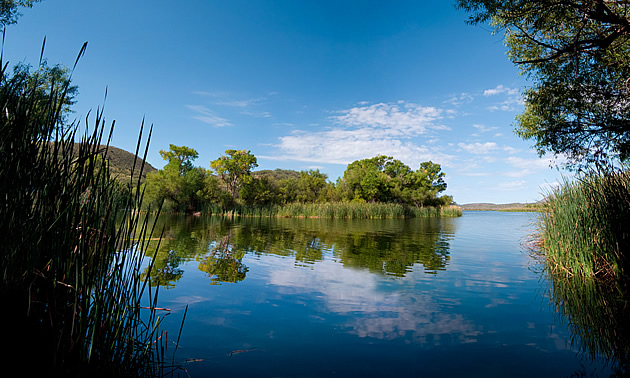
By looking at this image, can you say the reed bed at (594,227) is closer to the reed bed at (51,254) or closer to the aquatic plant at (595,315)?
the aquatic plant at (595,315)

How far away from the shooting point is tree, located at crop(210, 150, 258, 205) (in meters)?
35.4

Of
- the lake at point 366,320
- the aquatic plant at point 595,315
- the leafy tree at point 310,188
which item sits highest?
the leafy tree at point 310,188

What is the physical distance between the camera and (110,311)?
6.45 feet

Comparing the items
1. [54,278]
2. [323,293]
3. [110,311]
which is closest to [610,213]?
[323,293]

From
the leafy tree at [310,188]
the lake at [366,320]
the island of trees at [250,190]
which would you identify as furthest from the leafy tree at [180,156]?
the lake at [366,320]

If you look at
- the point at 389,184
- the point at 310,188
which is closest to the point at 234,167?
the point at 310,188

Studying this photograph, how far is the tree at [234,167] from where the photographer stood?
35.4m

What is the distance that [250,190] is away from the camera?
3750cm

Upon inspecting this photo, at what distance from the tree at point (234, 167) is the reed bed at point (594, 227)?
32156 mm

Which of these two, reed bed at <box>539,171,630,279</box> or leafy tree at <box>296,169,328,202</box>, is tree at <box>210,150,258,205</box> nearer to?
leafy tree at <box>296,169,328,202</box>

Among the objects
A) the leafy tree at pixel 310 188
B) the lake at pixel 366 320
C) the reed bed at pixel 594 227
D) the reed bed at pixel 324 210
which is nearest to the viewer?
the lake at pixel 366 320

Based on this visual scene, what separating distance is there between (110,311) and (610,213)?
23.0ft

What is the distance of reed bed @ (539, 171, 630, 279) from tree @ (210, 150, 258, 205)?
1266 inches

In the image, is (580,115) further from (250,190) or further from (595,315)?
(250,190)
